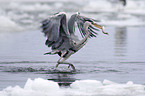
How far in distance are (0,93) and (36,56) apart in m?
5.97

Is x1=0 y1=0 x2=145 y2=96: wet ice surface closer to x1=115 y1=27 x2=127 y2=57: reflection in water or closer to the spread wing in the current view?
x1=115 y1=27 x2=127 y2=57: reflection in water

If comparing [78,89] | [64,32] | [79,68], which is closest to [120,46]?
[79,68]

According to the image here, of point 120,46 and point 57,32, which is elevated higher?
point 57,32

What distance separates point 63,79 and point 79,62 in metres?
2.85

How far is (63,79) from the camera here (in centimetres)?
1178

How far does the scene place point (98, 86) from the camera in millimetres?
10453

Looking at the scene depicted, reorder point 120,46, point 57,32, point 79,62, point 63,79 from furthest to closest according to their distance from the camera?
point 120,46 → point 79,62 → point 57,32 → point 63,79

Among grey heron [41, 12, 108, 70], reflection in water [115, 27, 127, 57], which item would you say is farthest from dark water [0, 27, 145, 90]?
grey heron [41, 12, 108, 70]

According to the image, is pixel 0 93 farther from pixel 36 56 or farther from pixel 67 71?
pixel 36 56

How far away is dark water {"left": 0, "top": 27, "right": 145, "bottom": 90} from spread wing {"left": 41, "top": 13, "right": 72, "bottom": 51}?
0.72 metres

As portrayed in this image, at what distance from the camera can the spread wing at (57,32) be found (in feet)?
40.7

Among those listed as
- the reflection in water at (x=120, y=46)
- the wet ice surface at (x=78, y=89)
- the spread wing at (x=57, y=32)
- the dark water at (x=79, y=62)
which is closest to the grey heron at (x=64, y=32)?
the spread wing at (x=57, y=32)

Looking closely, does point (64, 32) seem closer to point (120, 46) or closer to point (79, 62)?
point (79, 62)

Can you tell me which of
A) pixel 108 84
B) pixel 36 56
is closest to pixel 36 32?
pixel 36 56
